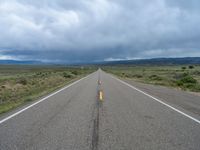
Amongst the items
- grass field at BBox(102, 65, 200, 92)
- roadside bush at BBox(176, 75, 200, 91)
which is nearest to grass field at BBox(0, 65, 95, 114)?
grass field at BBox(102, 65, 200, 92)

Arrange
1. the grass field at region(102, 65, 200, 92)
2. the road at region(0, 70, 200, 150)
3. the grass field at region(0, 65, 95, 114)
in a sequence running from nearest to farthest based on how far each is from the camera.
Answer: the road at region(0, 70, 200, 150) → the grass field at region(0, 65, 95, 114) → the grass field at region(102, 65, 200, 92)

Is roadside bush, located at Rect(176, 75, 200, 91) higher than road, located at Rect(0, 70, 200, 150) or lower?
lower

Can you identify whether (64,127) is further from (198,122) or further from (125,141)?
(198,122)

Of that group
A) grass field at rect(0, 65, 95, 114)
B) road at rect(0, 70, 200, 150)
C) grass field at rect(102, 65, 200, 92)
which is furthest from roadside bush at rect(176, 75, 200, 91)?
road at rect(0, 70, 200, 150)

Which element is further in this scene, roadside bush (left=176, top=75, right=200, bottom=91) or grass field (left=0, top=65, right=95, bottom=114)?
roadside bush (left=176, top=75, right=200, bottom=91)

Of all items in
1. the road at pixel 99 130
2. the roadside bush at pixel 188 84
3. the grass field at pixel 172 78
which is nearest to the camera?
the road at pixel 99 130

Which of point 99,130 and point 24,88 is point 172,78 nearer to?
point 24,88

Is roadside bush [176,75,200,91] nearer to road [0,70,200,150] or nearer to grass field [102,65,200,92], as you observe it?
grass field [102,65,200,92]

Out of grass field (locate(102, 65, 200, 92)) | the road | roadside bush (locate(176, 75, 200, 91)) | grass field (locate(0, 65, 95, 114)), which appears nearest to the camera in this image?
the road

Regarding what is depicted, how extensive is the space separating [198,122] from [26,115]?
223 inches

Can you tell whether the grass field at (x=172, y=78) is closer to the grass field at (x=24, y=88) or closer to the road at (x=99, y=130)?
the grass field at (x=24, y=88)

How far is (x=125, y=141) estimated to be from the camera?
5.44 meters

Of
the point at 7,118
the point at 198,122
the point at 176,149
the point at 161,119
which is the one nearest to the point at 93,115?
the point at 161,119

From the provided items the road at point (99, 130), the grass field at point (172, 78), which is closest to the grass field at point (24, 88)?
the road at point (99, 130)
